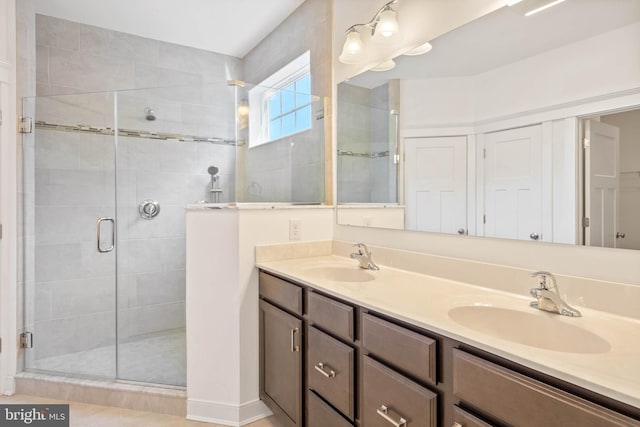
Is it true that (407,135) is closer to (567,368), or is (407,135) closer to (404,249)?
(404,249)

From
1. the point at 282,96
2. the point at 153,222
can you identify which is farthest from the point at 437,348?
the point at 153,222

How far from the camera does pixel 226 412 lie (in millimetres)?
1900

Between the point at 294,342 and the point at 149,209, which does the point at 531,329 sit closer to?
the point at 294,342

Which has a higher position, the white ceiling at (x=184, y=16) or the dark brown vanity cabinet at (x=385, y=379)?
the white ceiling at (x=184, y=16)

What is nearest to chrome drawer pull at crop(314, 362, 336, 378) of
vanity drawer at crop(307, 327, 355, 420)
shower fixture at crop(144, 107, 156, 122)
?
vanity drawer at crop(307, 327, 355, 420)

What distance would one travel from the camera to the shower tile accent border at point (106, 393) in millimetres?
2008

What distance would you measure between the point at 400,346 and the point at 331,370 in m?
0.42

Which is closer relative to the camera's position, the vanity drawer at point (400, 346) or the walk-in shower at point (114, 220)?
the vanity drawer at point (400, 346)

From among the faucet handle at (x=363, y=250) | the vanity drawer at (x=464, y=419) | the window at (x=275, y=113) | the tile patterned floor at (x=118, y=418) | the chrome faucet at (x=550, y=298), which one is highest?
the window at (x=275, y=113)

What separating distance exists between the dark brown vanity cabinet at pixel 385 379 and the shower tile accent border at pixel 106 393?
1.92ft

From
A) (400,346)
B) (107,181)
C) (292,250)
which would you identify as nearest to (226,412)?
(292,250)

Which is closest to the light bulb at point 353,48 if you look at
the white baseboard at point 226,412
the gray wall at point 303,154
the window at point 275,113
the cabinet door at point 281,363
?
the gray wall at point 303,154

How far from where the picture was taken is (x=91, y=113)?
8.68 ft

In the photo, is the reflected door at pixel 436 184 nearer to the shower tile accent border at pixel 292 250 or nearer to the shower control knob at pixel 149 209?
the shower tile accent border at pixel 292 250
